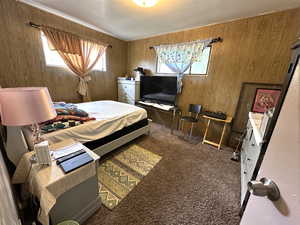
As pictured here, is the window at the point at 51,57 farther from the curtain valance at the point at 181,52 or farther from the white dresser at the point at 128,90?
the curtain valance at the point at 181,52

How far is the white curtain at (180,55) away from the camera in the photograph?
283 cm

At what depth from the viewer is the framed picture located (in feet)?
7.36

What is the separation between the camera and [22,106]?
2.69ft

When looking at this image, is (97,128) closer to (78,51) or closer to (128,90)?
(128,90)

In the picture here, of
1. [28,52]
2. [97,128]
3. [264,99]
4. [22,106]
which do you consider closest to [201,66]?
[264,99]

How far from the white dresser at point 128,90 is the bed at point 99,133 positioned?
4.08ft

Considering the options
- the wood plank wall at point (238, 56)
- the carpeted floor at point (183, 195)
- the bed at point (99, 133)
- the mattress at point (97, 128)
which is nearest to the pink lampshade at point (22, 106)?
the bed at point (99, 133)

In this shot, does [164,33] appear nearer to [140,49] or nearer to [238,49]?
[140,49]

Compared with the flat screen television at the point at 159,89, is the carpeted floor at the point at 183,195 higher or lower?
lower

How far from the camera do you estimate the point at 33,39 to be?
2.44 metres

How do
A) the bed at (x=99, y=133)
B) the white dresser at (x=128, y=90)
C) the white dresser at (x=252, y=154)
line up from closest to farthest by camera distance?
the bed at (x=99, y=133), the white dresser at (x=252, y=154), the white dresser at (x=128, y=90)

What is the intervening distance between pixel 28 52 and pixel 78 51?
942mm

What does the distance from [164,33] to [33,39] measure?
9.59ft

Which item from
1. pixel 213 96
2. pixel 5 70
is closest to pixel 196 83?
pixel 213 96
